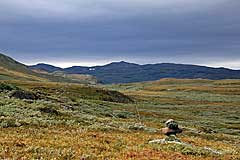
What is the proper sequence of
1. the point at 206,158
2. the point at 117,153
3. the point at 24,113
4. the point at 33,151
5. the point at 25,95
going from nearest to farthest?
the point at 33,151
the point at 117,153
the point at 206,158
the point at 24,113
the point at 25,95


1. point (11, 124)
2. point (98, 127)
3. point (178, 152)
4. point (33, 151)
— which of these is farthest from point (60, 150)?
point (98, 127)

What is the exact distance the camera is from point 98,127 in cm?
2738

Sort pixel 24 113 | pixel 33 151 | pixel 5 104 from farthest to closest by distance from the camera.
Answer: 1. pixel 5 104
2. pixel 24 113
3. pixel 33 151

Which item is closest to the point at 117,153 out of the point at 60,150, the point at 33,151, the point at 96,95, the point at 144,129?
the point at 60,150

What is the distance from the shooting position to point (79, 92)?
109 metres

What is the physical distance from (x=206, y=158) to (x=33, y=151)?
24.1ft

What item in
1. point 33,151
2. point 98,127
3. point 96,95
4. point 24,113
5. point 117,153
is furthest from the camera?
point 96,95

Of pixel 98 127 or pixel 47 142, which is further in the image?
pixel 98 127

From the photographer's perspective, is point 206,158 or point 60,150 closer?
point 60,150

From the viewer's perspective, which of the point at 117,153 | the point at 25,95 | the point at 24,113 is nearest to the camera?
the point at 117,153

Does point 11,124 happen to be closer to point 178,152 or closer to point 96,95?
point 178,152

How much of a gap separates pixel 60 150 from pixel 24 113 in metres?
15.9

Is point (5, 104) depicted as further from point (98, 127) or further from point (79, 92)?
point (79, 92)

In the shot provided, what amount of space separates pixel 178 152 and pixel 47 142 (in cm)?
580
